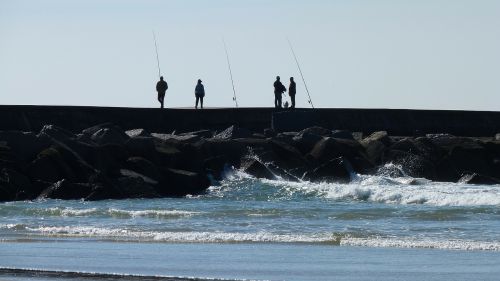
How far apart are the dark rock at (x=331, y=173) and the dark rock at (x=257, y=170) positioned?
78 centimetres

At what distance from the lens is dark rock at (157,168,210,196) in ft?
80.2

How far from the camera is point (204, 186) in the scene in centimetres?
2497

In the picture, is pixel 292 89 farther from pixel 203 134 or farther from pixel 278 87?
pixel 203 134

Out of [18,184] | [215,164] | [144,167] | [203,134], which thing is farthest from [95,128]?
[18,184]

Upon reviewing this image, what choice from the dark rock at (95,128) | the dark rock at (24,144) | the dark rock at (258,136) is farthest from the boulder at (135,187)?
the dark rock at (258,136)

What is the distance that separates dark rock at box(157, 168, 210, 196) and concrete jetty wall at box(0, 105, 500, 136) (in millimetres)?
5065

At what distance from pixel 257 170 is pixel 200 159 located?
1219mm

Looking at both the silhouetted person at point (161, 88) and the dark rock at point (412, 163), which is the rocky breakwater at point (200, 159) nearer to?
the dark rock at point (412, 163)

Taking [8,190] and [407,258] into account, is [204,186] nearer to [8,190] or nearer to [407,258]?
[8,190]

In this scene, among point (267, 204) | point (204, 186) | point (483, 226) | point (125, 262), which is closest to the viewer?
point (125, 262)

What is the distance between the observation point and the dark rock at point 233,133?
91.1ft

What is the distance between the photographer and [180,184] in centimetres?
2456

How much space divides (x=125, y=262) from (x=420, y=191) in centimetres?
1110

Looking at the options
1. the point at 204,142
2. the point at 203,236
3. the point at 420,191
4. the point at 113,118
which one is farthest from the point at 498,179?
the point at 203,236
